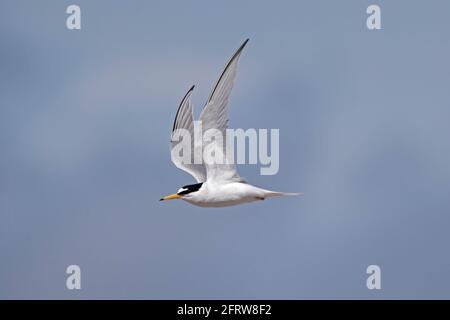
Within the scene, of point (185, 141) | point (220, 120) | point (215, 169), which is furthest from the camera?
point (185, 141)

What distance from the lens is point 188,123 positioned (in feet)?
55.8

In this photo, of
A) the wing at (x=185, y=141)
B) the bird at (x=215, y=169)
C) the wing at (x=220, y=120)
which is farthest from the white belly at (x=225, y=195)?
the wing at (x=185, y=141)

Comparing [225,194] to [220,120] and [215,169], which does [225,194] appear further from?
[220,120]

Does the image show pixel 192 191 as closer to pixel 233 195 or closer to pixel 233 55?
pixel 233 195

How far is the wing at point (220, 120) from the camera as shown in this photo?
16.1 m

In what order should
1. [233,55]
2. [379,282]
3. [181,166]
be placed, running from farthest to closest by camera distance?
1. [379,282]
2. [181,166]
3. [233,55]

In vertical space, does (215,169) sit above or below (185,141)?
below

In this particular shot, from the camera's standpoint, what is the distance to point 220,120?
16391 millimetres

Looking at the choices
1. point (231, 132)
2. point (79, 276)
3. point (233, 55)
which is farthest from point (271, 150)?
point (79, 276)

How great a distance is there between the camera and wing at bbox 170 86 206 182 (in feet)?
55.8

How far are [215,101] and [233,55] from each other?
81 centimetres

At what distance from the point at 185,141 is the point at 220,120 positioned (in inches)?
37.2

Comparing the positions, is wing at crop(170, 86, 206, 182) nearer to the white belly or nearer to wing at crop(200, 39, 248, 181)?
wing at crop(200, 39, 248, 181)

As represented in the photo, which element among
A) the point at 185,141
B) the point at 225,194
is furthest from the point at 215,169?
the point at 185,141
